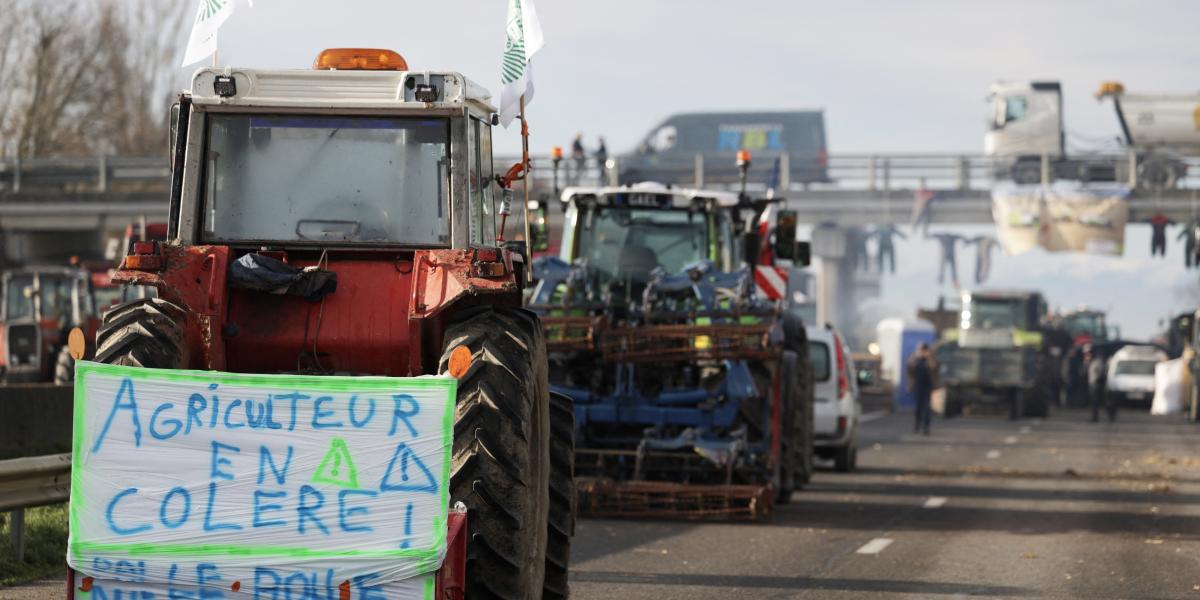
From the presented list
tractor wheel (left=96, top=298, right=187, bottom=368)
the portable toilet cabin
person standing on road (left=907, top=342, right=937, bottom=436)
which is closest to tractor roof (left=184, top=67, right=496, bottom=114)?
tractor wheel (left=96, top=298, right=187, bottom=368)

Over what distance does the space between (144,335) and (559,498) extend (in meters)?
2.29

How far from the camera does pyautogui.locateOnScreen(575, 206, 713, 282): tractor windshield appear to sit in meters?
19.2

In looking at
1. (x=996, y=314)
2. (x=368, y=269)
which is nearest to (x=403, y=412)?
(x=368, y=269)

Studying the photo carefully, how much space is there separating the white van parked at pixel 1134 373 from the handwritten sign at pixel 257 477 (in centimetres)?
4980

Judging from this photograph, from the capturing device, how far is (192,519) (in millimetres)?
7117

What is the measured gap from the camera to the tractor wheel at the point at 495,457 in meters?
7.81

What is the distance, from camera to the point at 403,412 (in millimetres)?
7316

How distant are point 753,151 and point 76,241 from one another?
2320 centimetres

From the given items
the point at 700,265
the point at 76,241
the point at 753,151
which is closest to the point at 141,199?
the point at 76,241

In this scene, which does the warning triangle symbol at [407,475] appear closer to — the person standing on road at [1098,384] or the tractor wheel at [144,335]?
the tractor wheel at [144,335]

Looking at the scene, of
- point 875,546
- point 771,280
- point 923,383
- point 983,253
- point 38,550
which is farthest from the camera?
point 983,253

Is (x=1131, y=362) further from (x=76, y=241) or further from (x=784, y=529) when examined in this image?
(x=784, y=529)

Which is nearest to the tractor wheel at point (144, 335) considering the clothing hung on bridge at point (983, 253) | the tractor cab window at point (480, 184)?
the tractor cab window at point (480, 184)

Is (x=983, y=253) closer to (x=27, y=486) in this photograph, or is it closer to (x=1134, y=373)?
(x=1134, y=373)
